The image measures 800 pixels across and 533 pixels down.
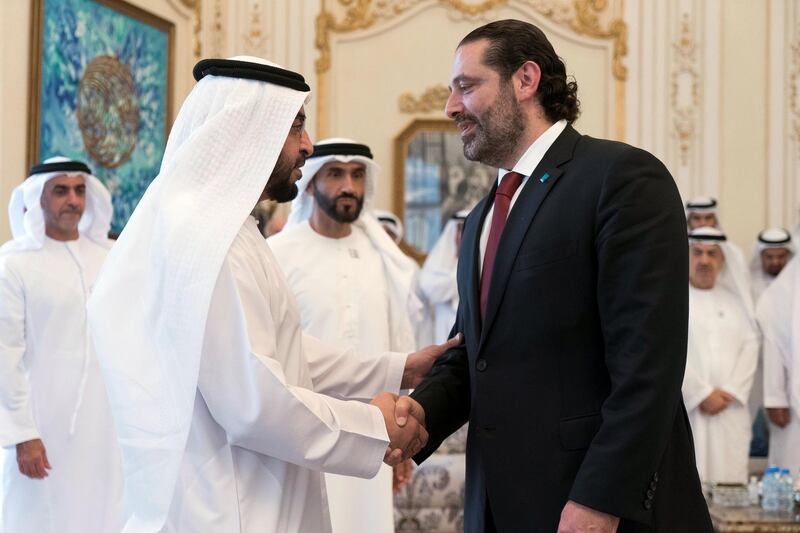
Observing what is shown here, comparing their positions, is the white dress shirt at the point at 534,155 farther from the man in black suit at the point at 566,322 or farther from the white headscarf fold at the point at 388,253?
the white headscarf fold at the point at 388,253

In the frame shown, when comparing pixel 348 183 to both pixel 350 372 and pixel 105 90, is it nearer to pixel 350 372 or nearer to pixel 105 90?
pixel 350 372

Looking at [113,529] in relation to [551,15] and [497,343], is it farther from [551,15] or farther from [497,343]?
[551,15]

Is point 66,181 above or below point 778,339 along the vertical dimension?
above

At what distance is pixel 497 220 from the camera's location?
2.57 meters

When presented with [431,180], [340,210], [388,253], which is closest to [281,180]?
[340,210]

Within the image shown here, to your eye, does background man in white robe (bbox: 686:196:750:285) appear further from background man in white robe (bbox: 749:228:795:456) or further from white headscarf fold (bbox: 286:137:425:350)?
white headscarf fold (bbox: 286:137:425:350)

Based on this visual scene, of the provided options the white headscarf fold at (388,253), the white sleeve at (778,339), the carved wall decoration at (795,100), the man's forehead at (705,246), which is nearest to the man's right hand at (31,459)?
the white headscarf fold at (388,253)

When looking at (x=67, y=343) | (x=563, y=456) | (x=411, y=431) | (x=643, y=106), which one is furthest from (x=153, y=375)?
(x=643, y=106)

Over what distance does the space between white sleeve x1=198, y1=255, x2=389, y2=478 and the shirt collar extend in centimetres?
72

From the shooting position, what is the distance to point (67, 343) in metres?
5.19

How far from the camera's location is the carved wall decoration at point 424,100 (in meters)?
9.27

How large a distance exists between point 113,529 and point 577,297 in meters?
3.63

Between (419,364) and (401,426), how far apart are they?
1.72 ft

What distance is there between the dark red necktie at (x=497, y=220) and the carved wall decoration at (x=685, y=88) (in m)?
7.05
